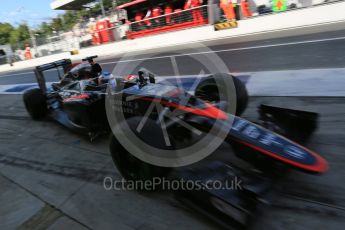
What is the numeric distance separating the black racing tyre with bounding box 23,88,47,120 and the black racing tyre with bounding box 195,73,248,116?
321cm

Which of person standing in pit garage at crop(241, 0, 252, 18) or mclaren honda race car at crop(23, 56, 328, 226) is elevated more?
person standing in pit garage at crop(241, 0, 252, 18)

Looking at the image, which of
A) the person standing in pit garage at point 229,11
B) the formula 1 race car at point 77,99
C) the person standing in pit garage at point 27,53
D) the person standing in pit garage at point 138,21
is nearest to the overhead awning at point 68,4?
the person standing in pit garage at point 27,53

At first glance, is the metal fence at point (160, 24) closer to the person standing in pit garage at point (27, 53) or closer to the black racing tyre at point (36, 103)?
the person standing in pit garage at point (27, 53)

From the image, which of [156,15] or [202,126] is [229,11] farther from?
[202,126]

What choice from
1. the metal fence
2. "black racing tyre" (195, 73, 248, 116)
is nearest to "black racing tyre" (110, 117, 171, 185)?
"black racing tyre" (195, 73, 248, 116)

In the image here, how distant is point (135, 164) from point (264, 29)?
1151 cm

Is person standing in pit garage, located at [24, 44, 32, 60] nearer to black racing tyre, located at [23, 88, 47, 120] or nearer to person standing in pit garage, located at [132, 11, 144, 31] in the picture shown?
person standing in pit garage, located at [132, 11, 144, 31]

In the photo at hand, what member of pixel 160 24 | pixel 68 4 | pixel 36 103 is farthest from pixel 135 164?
pixel 68 4

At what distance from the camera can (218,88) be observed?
3.90 m

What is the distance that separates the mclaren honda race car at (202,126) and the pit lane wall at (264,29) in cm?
816

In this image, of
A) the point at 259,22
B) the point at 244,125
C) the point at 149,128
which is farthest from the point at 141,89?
the point at 259,22

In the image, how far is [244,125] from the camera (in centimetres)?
274

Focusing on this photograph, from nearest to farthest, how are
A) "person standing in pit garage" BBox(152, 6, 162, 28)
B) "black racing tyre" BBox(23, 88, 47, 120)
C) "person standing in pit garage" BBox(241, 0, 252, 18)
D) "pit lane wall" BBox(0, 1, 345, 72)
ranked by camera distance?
"black racing tyre" BBox(23, 88, 47, 120), "pit lane wall" BBox(0, 1, 345, 72), "person standing in pit garage" BBox(241, 0, 252, 18), "person standing in pit garage" BBox(152, 6, 162, 28)

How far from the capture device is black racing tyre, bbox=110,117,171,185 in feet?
8.99
